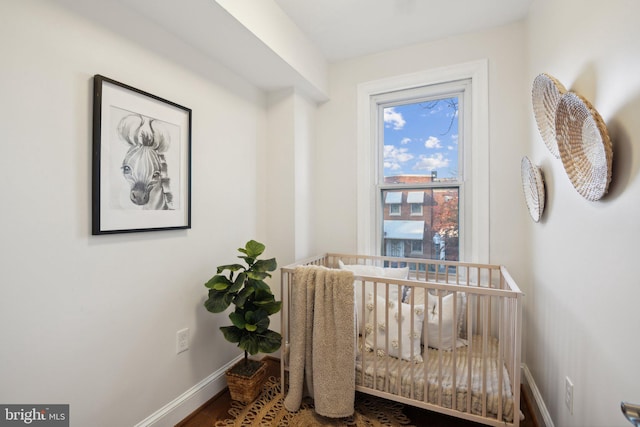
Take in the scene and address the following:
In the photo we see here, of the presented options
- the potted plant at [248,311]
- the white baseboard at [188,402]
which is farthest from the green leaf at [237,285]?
the white baseboard at [188,402]

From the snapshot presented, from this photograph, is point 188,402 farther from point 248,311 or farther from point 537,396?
point 537,396

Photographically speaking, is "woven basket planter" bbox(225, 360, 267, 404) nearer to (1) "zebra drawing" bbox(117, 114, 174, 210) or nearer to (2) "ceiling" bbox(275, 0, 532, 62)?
(1) "zebra drawing" bbox(117, 114, 174, 210)

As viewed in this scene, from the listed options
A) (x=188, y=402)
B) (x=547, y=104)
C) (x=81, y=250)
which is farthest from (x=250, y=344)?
(x=547, y=104)

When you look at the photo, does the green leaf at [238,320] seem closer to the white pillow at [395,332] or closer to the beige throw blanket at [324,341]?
the beige throw blanket at [324,341]

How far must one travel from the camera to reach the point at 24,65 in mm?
1077

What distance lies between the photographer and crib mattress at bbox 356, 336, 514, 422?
143 centimetres

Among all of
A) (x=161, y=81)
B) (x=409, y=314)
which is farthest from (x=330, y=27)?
(x=409, y=314)

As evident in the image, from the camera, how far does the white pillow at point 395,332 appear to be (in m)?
1.66

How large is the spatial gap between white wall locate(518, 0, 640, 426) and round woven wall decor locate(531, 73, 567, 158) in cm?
7

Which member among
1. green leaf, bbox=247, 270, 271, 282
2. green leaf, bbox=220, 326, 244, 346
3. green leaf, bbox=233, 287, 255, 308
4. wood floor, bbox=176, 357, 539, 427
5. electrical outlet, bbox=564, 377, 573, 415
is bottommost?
wood floor, bbox=176, 357, 539, 427

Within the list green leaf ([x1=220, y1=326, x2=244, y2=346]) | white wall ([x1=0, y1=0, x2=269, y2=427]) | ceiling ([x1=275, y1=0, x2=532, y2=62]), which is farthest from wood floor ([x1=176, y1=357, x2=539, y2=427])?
ceiling ([x1=275, y1=0, x2=532, y2=62])

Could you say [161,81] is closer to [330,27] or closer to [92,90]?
[92,90]

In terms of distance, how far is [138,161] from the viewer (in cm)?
145

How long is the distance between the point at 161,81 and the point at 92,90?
1.26 feet
